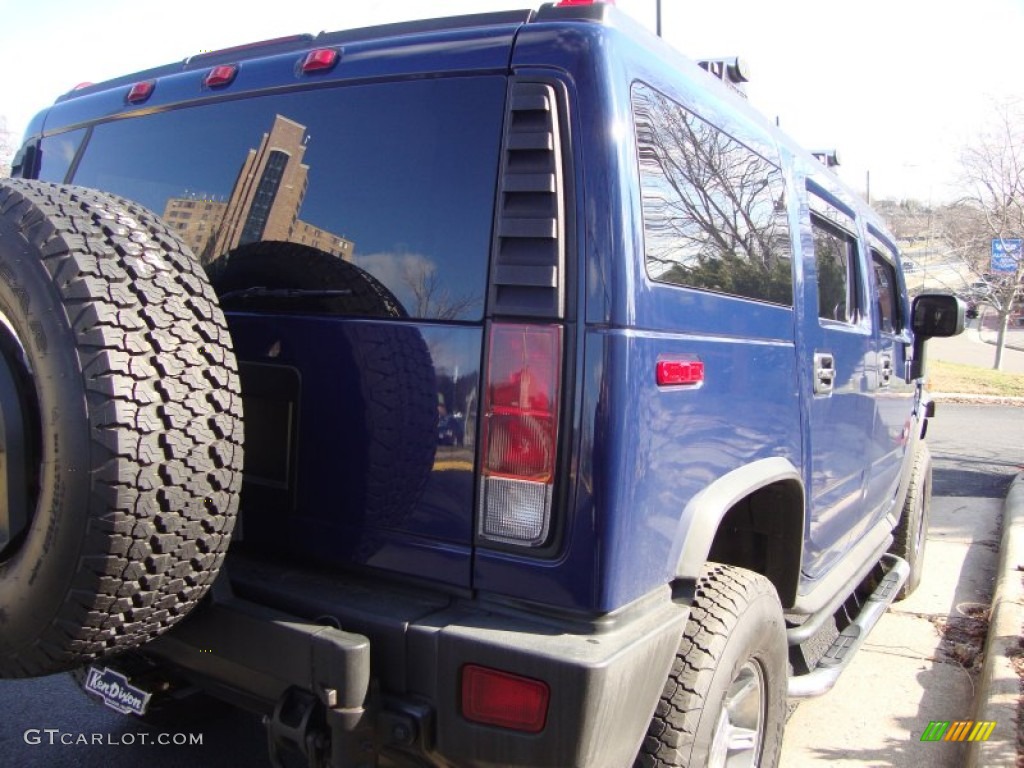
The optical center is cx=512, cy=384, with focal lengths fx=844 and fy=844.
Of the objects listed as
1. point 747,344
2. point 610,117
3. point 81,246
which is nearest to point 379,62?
point 610,117

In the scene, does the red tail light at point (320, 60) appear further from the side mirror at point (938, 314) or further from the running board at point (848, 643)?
the side mirror at point (938, 314)

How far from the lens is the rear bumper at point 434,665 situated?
1.75 m

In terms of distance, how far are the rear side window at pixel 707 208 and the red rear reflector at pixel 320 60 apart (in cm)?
80

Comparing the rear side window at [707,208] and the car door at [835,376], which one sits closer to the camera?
the rear side window at [707,208]

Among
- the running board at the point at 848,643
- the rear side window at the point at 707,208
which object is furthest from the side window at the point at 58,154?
the running board at the point at 848,643

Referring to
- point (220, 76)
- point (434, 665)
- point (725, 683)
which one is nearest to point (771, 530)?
point (725, 683)

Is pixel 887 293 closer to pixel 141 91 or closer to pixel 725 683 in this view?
pixel 725 683

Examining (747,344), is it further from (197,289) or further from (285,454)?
(197,289)

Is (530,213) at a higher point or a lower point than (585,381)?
higher

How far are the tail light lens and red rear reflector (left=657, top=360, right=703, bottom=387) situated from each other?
27 cm

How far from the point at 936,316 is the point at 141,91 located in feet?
14.6

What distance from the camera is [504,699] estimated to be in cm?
178

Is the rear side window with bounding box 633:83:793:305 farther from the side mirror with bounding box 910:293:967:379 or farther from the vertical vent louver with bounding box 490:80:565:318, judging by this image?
the side mirror with bounding box 910:293:967:379

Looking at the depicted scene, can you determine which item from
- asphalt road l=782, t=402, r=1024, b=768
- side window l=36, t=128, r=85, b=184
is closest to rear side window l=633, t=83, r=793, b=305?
asphalt road l=782, t=402, r=1024, b=768
